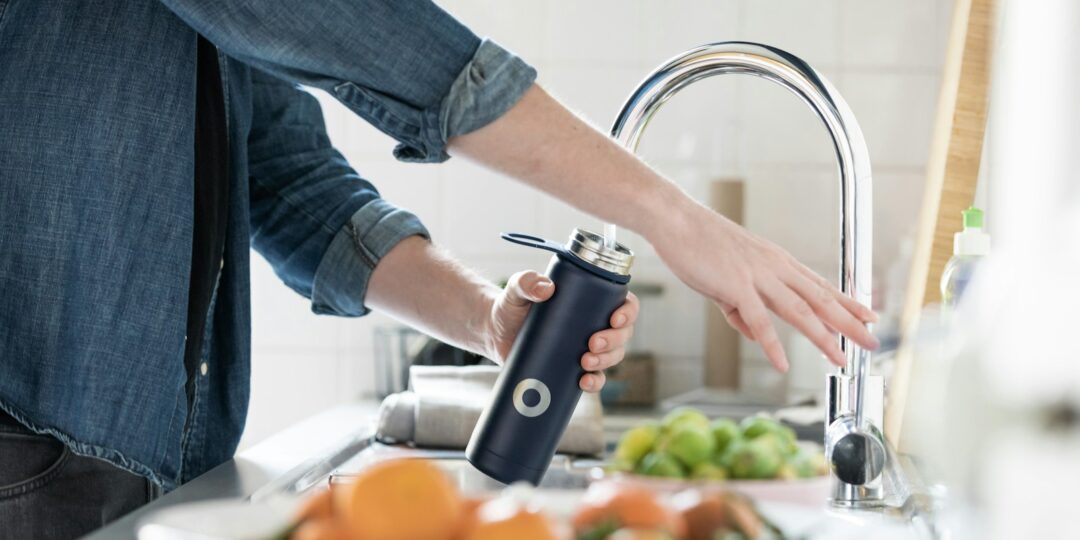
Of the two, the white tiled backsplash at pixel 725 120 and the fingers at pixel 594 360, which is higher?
the white tiled backsplash at pixel 725 120

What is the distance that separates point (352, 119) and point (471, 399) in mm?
1128

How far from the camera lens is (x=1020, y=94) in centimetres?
30

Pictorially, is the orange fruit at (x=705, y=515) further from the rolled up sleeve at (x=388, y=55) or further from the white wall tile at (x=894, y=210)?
the white wall tile at (x=894, y=210)

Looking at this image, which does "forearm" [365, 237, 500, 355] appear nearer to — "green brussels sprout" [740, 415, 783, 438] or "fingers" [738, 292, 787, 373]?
"green brussels sprout" [740, 415, 783, 438]

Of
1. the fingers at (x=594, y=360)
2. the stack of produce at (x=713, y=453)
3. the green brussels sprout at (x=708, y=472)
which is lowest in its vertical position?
the green brussels sprout at (x=708, y=472)

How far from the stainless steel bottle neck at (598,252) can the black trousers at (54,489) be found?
0.42 metres

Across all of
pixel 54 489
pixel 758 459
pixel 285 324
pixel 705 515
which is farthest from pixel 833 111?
pixel 285 324

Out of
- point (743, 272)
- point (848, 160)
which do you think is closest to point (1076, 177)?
point (743, 272)

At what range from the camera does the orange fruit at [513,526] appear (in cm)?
44

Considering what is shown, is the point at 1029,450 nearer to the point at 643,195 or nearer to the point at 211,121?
the point at 643,195

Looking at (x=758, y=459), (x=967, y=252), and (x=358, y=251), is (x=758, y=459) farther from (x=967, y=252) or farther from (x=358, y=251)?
(x=358, y=251)

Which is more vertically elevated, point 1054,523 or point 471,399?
point 1054,523

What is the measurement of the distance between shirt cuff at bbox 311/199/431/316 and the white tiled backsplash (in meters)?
1.15

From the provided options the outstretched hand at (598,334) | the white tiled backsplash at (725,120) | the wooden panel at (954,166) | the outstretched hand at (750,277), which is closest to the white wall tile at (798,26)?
the white tiled backsplash at (725,120)
